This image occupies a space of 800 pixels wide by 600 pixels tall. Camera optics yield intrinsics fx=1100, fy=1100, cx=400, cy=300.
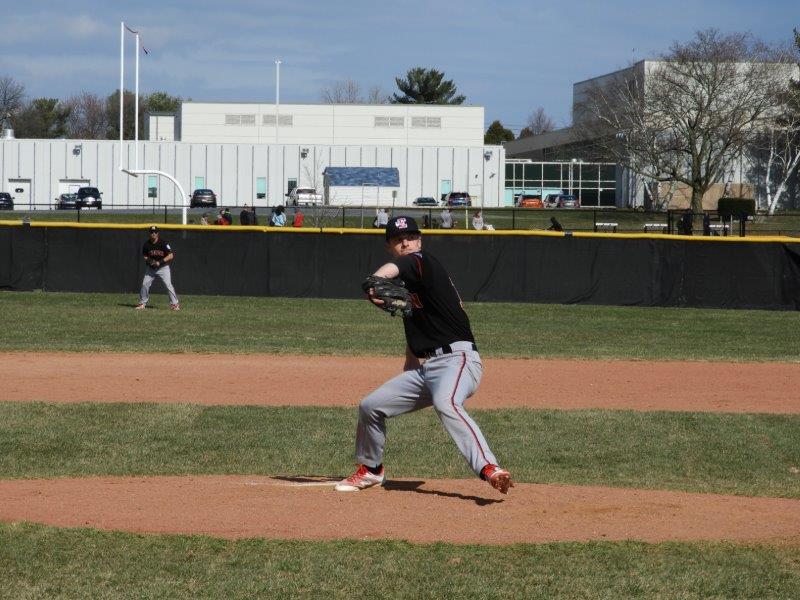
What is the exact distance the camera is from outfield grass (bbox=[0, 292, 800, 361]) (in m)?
18.5

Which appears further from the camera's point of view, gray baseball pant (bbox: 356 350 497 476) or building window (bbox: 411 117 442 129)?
building window (bbox: 411 117 442 129)

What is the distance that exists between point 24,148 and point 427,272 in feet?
218

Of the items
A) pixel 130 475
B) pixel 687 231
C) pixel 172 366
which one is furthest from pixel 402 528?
pixel 687 231

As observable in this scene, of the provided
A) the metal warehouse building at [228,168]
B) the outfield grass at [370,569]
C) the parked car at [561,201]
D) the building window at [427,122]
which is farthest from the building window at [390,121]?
the outfield grass at [370,569]

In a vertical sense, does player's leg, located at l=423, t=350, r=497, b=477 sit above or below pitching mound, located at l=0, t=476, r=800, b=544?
above

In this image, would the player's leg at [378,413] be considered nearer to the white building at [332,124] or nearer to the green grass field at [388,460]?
the green grass field at [388,460]

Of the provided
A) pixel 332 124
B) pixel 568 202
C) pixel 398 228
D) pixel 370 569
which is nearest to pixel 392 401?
pixel 398 228

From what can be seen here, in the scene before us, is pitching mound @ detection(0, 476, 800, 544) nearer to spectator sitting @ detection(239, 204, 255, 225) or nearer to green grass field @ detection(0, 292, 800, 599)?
green grass field @ detection(0, 292, 800, 599)

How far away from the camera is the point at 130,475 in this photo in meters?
8.99

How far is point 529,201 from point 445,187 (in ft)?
35.3

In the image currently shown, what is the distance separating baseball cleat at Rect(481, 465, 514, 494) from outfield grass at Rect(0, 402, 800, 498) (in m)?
1.80

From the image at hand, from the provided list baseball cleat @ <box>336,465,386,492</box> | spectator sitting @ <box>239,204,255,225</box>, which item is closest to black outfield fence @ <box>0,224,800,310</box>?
spectator sitting @ <box>239,204,255,225</box>

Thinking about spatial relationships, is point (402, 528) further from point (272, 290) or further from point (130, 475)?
point (272, 290)

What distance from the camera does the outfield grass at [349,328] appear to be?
18.5m
